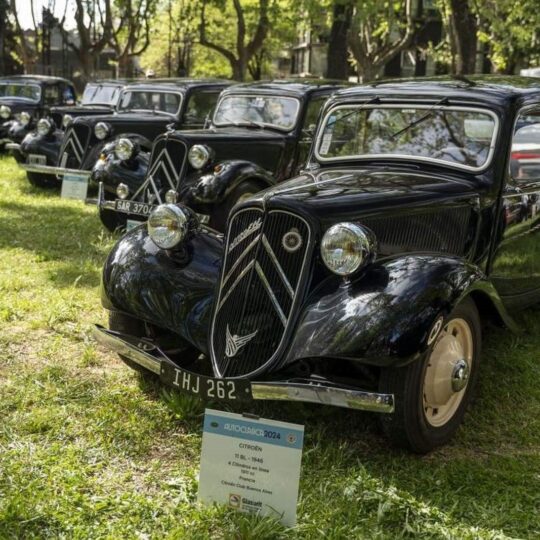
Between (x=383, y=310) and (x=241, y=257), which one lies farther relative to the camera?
(x=241, y=257)

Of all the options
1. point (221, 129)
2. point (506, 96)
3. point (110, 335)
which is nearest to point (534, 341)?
point (506, 96)

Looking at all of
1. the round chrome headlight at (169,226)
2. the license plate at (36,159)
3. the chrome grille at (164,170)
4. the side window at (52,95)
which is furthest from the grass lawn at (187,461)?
the side window at (52,95)

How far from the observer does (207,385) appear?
11.0 feet

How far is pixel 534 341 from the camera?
511 centimetres

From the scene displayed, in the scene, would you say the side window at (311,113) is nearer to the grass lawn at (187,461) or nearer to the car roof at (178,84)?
the car roof at (178,84)

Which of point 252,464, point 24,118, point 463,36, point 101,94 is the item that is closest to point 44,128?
point 24,118

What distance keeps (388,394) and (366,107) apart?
2475 mm

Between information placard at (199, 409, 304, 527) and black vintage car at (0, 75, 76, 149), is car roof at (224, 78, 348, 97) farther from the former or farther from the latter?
black vintage car at (0, 75, 76, 149)

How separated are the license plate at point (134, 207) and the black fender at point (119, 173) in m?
0.84

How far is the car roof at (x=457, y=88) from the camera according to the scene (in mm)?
4602

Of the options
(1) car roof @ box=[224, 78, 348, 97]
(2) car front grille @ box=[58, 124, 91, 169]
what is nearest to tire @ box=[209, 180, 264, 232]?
(1) car roof @ box=[224, 78, 348, 97]

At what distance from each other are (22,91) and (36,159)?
4477mm

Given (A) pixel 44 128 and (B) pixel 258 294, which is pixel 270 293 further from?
(A) pixel 44 128

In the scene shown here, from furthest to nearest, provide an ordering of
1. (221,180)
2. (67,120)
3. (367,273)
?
(67,120) → (221,180) → (367,273)
